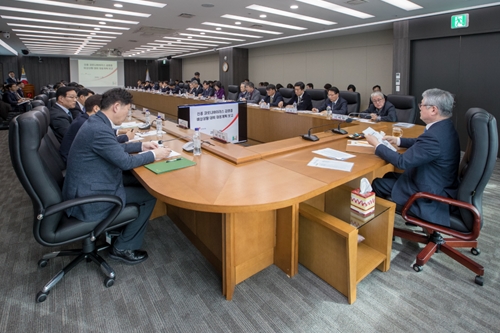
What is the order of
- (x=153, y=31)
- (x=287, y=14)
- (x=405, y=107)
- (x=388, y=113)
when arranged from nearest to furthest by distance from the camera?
(x=388, y=113) < (x=405, y=107) < (x=287, y=14) < (x=153, y=31)

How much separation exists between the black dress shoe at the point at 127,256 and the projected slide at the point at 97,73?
17.7 m

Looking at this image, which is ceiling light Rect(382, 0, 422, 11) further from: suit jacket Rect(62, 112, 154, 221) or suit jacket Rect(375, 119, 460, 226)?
suit jacket Rect(62, 112, 154, 221)

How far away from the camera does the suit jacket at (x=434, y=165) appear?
6.40ft

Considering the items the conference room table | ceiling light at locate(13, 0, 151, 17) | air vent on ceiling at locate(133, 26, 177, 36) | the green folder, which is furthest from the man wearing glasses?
air vent on ceiling at locate(133, 26, 177, 36)

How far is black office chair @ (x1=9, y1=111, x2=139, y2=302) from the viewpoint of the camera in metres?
1.57

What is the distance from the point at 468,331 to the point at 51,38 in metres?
12.1

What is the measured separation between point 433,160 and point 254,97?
5.41 metres

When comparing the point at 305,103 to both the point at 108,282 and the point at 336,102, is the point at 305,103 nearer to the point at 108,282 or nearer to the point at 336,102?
the point at 336,102

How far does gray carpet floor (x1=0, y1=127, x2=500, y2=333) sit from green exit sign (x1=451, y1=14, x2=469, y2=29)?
15.3ft

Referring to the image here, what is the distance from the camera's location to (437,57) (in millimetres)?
6004

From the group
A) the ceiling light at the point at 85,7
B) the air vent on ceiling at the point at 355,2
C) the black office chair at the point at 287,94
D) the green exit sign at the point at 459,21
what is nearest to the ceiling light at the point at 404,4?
the air vent on ceiling at the point at 355,2

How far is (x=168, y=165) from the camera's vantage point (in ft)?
6.61

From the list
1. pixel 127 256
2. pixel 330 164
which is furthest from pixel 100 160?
pixel 330 164

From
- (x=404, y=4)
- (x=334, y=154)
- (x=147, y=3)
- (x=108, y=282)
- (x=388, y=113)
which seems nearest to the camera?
(x=108, y=282)
